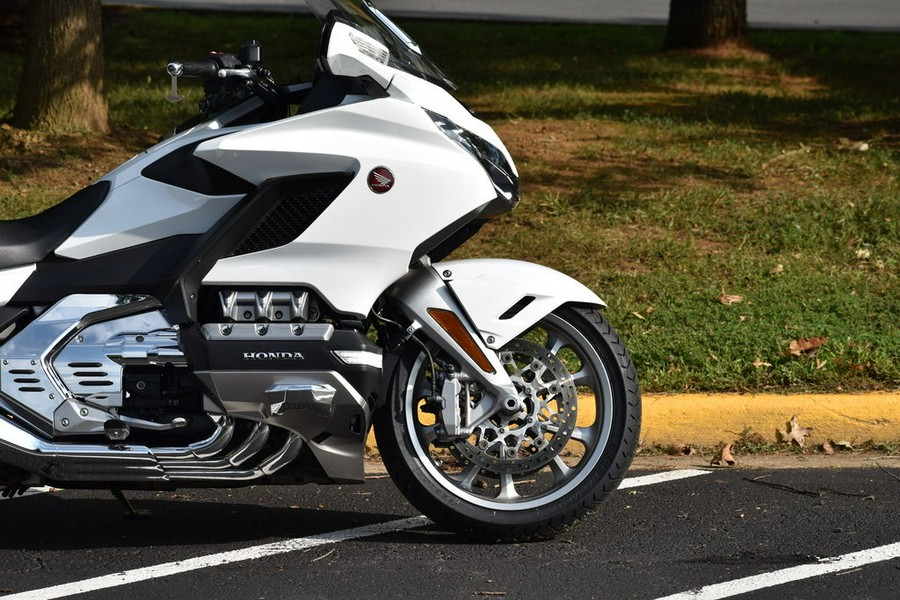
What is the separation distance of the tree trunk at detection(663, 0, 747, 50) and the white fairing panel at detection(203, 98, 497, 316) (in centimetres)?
1012

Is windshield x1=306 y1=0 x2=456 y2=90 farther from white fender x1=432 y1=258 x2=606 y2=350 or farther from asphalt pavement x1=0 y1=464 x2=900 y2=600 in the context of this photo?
asphalt pavement x1=0 y1=464 x2=900 y2=600

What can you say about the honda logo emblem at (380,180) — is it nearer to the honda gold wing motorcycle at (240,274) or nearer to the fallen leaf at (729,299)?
the honda gold wing motorcycle at (240,274)

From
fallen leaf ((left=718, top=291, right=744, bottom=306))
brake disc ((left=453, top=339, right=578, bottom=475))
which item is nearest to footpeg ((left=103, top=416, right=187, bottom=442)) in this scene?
brake disc ((left=453, top=339, right=578, bottom=475))

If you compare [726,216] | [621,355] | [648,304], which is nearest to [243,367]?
[621,355]

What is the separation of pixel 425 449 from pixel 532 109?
6.80 m

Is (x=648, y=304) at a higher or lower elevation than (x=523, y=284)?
lower

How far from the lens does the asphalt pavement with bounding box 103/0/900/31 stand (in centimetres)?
1900

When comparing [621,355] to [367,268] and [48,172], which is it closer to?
[367,268]

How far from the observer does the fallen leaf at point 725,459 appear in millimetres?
5230

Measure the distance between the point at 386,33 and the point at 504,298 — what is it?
0.94 meters

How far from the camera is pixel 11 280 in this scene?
13.4ft

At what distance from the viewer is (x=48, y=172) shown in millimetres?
Result: 8352

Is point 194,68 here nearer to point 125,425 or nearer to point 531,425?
point 125,425

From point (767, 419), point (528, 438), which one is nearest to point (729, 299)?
point (767, 419)
